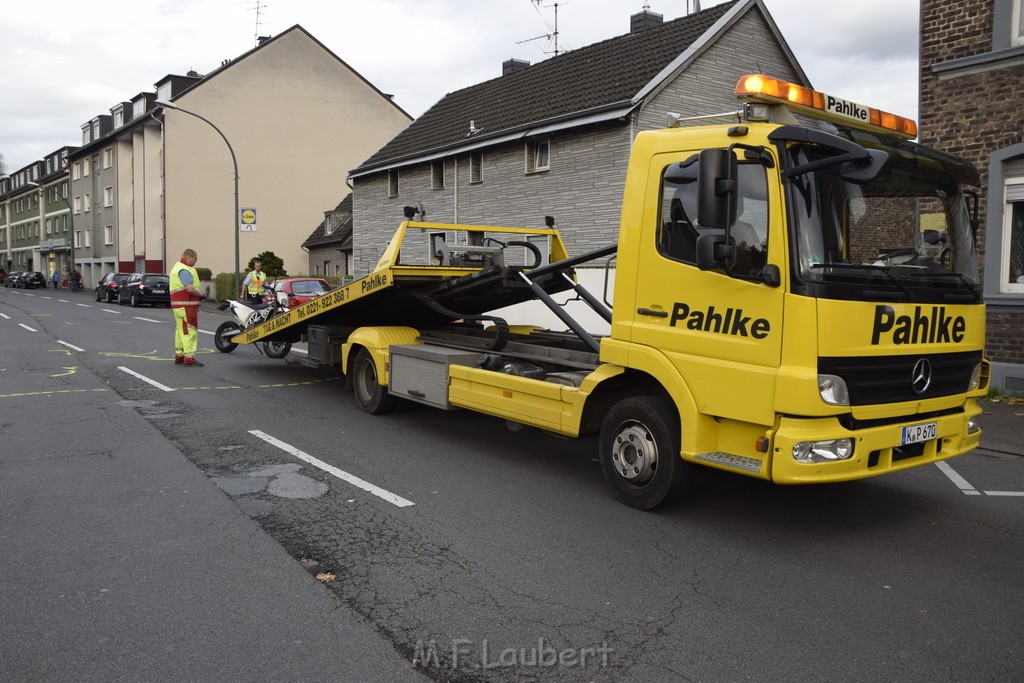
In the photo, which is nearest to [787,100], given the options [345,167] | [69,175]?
[345,167]

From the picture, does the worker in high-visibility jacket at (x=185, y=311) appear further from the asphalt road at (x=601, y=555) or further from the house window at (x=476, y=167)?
the house window at (x=476, y=167)

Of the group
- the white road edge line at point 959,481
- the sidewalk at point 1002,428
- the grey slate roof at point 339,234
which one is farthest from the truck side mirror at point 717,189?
the grey slate roof at point 339,234

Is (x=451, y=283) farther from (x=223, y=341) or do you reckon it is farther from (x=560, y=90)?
(x=560, y=90)

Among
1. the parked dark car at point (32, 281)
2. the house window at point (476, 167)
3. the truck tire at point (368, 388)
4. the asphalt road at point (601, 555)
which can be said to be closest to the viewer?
the asphalt road at point (601, 555)

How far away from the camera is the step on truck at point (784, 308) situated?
189 inches

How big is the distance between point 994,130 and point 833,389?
8450 mm

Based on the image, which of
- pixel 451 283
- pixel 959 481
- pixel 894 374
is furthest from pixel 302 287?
pixel 894 374

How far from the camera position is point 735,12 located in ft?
64.2

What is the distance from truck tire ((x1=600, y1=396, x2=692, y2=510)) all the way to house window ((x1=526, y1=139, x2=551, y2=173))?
50.6 feet

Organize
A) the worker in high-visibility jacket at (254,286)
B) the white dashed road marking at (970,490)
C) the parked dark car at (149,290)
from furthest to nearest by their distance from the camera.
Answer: the parked dark car at (149,290) → the worker in high-visibility jacket at (254,286) → the white dashed road marking at (970,490)

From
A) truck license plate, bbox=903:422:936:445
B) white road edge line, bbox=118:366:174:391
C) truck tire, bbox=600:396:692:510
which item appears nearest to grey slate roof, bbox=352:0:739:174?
white road edge line, bbox=118:366:174:391

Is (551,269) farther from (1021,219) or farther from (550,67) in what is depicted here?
(550,67)

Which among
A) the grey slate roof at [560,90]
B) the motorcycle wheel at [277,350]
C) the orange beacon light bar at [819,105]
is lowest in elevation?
the motorcycle wheel at [277,350]

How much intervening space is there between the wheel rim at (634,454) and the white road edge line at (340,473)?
146 centimetres
